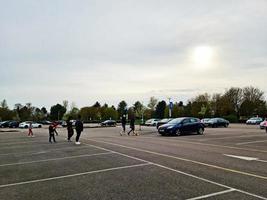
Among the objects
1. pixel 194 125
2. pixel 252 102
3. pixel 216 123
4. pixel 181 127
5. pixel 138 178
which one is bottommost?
pixel 138 178

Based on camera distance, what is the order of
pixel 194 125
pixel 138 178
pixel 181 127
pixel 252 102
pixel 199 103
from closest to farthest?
pixel 138 178
pixel 181 127
pixel 194 125
pixel 252 102
pixel 199 103

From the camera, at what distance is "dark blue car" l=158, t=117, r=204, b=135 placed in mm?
31891

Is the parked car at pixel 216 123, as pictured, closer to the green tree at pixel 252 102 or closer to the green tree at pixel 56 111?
the green tree at pixel 252 102

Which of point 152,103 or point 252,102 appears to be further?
point 152,103

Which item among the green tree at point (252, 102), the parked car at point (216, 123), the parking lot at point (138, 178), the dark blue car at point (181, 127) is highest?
the green tree at point (252, 102)

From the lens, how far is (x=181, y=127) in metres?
32.2

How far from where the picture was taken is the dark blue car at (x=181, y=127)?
105 feet

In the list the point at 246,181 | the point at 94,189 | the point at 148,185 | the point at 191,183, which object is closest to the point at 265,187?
the point at 246,181

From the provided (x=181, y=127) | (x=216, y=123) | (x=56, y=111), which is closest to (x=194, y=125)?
(x=181, y=127)

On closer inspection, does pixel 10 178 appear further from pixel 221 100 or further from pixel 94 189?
pixel 221 100

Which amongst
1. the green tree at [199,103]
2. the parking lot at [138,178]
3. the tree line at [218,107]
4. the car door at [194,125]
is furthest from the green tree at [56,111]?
the parking lot at [138,178]

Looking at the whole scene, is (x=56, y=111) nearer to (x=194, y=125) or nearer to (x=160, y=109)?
(x=160, y=109)

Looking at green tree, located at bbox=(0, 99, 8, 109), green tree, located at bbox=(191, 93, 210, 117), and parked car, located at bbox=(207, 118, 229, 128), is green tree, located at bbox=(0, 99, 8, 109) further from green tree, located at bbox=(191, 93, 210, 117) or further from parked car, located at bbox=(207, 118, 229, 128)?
parked car, located at bbox=(207, 118, 229, 128)

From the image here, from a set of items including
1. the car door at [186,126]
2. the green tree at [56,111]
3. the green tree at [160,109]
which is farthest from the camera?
the green tree at [56,111]
